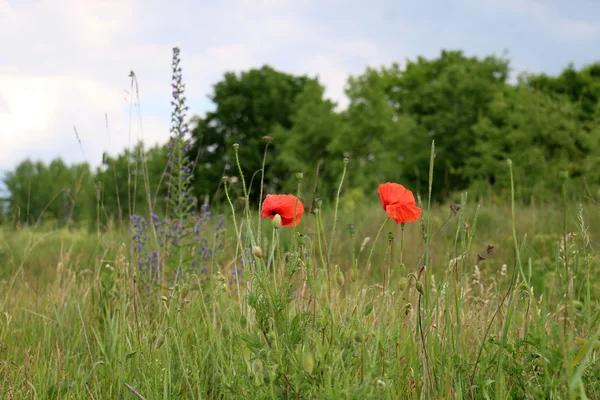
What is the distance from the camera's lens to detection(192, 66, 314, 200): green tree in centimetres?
2875

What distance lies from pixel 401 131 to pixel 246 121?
8.87 m

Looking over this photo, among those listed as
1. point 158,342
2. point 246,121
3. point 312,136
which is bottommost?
point 158,342

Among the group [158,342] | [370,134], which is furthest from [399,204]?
[370,134]

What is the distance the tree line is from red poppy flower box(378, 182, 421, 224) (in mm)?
Result: 17199

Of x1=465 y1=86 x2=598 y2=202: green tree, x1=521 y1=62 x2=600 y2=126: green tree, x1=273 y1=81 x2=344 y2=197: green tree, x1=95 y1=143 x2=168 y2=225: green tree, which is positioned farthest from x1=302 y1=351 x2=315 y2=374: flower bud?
x1=521 y1=62 x2=600 y2=126: green tree

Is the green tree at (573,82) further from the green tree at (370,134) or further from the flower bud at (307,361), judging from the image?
the flower bud at (307,361)

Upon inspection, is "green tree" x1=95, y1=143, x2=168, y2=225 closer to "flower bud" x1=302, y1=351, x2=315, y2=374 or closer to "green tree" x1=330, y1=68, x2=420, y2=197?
"flower bud" x1=302, y1=351, x2=315, y2=374

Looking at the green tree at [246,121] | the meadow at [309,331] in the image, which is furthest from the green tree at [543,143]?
the meadow at [309,331]

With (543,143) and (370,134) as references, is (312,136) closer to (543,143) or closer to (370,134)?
(370,134)

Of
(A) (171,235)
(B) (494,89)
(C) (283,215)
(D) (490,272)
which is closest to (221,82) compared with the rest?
(B) (494,89)

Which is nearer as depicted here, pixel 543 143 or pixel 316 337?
pixel 316 337

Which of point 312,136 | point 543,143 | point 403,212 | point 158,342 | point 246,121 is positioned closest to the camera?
point 403,212

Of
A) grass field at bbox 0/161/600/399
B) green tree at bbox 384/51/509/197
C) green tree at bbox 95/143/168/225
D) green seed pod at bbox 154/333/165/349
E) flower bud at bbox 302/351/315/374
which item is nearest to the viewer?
flower bud at bbox 302/351/315/374

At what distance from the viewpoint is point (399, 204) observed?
212 cm
